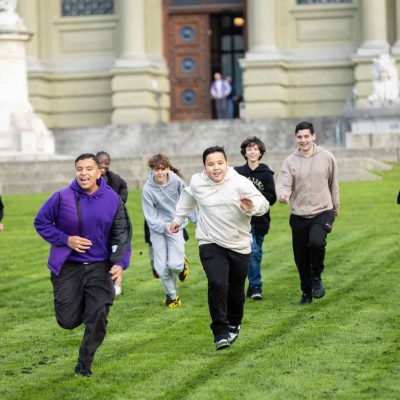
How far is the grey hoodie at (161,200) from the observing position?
15.9m

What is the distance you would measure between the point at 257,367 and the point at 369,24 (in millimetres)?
32481

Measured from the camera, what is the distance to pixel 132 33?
44.5 meters

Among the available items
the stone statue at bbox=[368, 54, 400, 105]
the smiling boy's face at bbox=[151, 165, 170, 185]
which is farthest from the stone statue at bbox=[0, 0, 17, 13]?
the smiling boy's face at bbox=[151, 165, 170, 185]

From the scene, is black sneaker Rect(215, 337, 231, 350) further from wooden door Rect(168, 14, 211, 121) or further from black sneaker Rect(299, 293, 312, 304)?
wooden door Rect(168, 14, 211, 121)

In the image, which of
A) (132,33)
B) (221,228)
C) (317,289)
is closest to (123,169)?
(132,33)

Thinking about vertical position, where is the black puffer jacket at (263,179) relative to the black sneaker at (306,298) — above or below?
above

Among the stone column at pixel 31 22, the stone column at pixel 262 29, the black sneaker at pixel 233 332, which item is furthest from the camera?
the stone column at pixel 31 22

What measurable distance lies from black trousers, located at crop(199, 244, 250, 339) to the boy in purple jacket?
1259mm

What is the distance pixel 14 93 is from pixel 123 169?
4530 mm

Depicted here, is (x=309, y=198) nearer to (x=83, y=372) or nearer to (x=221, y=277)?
(x=221, y=277)

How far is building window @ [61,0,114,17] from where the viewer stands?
46.2 m

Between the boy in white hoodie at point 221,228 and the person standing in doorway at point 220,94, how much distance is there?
31.8 m

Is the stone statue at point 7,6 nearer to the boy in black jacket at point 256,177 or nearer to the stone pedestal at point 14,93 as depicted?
the stone pedestal at point 14,93

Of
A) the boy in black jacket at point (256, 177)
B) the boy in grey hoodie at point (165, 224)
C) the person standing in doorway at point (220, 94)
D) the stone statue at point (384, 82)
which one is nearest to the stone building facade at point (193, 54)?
the person standing in doorway at point (220, 94)
